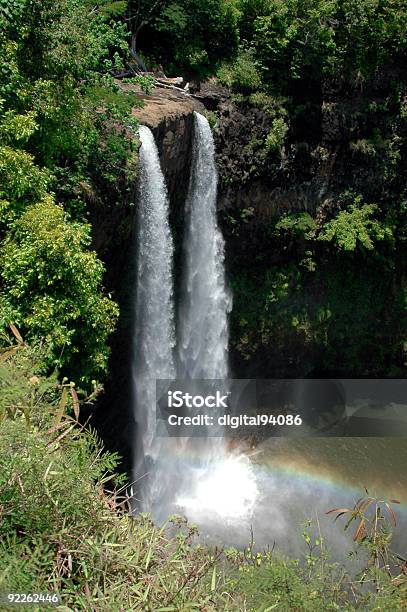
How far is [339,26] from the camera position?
49.3ft

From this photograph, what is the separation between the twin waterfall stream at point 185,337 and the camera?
11.8 meters

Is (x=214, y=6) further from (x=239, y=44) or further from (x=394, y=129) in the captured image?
(x=394, y=129)

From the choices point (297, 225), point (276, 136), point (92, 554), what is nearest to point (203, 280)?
point (297, 225)

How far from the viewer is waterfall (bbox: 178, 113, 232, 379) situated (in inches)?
526

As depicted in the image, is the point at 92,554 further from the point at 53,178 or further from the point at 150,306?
the point at 150,306

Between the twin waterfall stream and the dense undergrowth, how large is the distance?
8.07 m

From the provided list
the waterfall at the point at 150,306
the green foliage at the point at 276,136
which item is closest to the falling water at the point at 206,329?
the waterfall at the point at 150,306

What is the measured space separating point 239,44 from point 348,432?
10479mm

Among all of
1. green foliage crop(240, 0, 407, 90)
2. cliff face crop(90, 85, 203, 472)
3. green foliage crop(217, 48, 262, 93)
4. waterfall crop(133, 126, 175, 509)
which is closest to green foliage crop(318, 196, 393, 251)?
green foliage crop(240, 0, 407, 90)

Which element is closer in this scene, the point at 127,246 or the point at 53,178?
the point at 53,178

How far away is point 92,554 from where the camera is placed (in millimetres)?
3131

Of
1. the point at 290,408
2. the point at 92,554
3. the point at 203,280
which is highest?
the point at 92,554

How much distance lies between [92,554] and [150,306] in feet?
29.8

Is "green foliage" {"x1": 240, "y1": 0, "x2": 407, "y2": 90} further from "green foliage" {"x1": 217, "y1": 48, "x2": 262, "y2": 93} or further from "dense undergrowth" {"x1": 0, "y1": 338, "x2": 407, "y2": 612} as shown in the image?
"dense undergrowth" {"x1": 0, "y1": 338, "x2": 407, "y2": 612}
